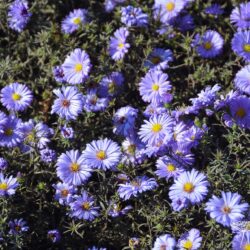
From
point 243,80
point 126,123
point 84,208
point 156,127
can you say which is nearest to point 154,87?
point 126,123

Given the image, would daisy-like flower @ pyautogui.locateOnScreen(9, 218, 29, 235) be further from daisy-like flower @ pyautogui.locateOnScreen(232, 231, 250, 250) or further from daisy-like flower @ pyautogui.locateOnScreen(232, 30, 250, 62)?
daisy-like flower @ pyautogui.locateOnScreen(232, 30, 250, 62)

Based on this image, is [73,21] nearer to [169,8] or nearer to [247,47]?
[169,8]

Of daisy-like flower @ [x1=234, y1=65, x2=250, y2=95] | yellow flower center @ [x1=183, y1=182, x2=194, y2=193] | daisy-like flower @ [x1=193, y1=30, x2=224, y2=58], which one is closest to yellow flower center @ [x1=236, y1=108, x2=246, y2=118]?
daisy-like flower @ [x1=234, y1=65, x2=250, y2=95]

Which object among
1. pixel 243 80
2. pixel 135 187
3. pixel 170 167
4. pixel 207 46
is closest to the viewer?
pixel 135 187

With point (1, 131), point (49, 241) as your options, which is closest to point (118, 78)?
point (1, 131)

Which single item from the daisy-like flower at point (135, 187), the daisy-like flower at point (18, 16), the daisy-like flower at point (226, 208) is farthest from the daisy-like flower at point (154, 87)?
the daisy-like flower at point (18, 16)

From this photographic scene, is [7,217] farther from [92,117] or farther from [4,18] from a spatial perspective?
[4,18]
